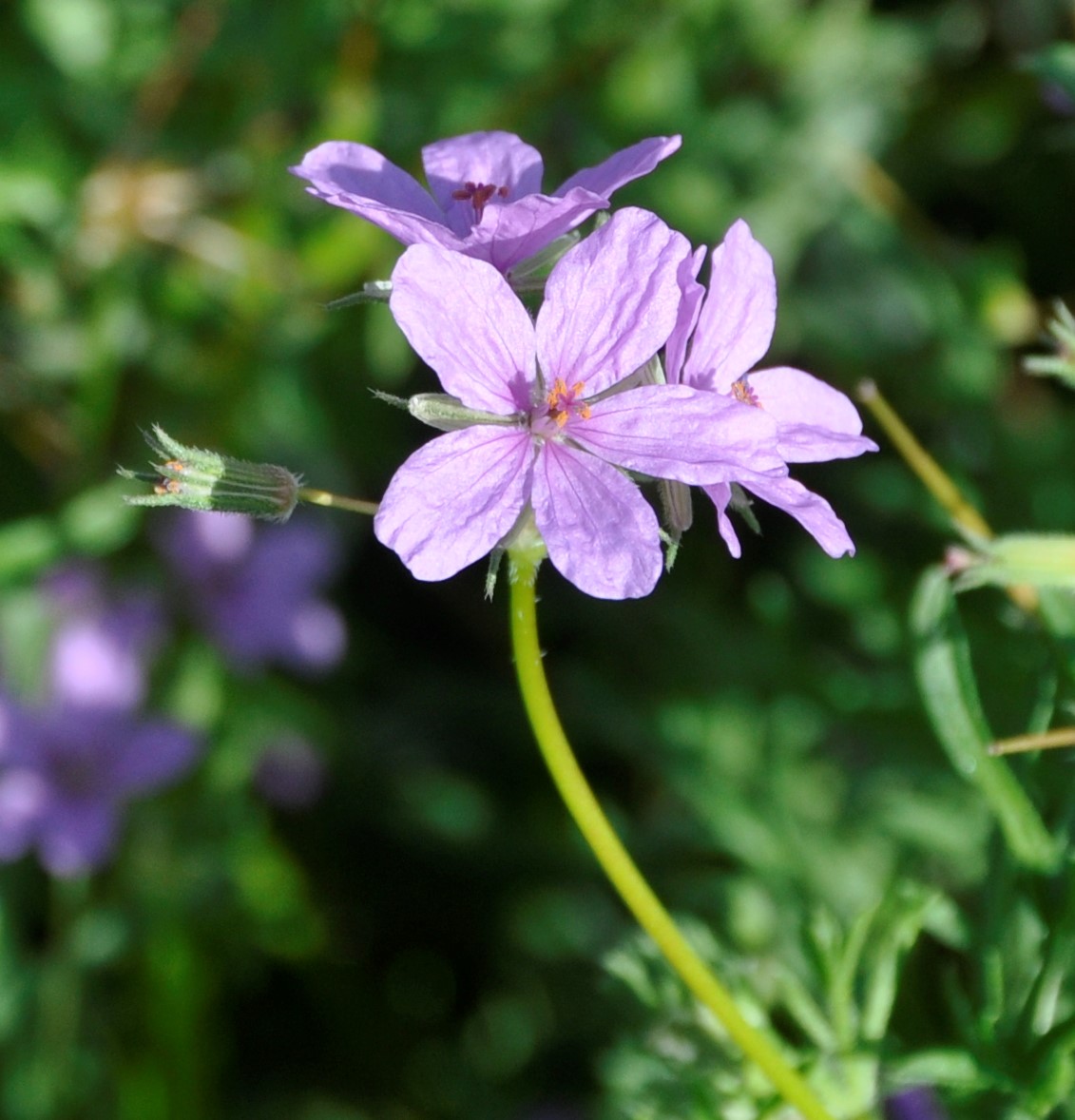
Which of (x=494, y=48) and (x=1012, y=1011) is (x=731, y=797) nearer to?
(x=1012, y=1011)

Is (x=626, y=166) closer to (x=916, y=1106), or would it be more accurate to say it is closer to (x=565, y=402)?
(x=565, y=402)

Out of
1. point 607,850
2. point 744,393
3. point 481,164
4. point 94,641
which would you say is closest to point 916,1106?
point 607,850

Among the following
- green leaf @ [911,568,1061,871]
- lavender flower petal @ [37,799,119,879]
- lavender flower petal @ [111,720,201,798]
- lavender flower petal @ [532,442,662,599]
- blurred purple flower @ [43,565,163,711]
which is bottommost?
lavender flower petal @ [37,799,119,879]

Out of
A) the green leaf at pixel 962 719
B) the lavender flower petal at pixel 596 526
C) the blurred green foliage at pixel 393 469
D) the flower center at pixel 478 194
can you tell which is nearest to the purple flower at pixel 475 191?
the flower center at pixel 478 194

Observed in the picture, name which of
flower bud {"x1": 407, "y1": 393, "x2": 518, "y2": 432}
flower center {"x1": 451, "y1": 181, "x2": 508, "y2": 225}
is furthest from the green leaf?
flower center {"x1": 451, "y1": 181, "x2": 508, "y2": 225}

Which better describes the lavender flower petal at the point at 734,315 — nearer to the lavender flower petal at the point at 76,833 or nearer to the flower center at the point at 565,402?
the flower center at the point at 565,402

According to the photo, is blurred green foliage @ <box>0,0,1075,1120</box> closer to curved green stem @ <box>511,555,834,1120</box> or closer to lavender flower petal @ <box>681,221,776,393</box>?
curved green stem @ <box>511,555,834,1120</box>
